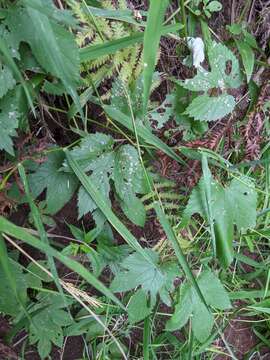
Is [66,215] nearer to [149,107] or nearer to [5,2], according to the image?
[149,107]

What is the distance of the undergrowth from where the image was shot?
1016 millimetres

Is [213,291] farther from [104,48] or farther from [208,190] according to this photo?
[104,48]

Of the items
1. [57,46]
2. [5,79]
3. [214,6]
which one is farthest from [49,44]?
[214,6]

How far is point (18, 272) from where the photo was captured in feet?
3.60

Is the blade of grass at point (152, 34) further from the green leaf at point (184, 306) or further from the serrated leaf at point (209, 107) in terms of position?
the green leaf at point (184, 306)

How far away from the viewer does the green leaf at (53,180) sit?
110cm

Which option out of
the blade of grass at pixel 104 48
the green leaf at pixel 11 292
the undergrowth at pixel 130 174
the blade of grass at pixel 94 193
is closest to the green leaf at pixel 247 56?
the undergrowth at pixel 130 174

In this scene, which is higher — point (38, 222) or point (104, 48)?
point (104, 48)

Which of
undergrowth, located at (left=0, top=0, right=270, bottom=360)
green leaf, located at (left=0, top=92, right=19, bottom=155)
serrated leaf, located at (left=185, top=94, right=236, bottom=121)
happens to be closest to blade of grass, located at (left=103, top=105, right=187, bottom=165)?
undergrowth, located at (left=0, top=0, right=270, bottom=360)

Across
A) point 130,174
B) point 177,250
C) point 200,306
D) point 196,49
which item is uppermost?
point 196,49

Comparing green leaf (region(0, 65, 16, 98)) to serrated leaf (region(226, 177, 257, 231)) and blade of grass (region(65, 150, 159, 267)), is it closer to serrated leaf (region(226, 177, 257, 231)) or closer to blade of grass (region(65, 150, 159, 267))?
blade of grass (region(65, 150, 159, 267))

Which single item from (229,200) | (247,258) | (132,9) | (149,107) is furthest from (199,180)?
(132,9)

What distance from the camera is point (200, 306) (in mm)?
1182

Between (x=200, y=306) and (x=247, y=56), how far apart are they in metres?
0.66
